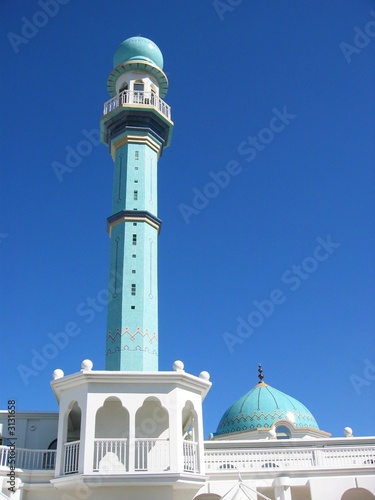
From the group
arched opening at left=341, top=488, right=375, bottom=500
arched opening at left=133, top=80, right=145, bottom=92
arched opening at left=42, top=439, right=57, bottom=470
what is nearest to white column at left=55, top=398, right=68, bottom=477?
arched opening at left=42, top=439, right=57, bottom=470

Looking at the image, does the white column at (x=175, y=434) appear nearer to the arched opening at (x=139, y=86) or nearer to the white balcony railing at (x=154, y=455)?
the white balcony railing at (x=154, y=455)

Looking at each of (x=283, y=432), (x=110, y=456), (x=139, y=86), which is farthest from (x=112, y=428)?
(x=139, y=86)

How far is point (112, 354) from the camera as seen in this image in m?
17.7

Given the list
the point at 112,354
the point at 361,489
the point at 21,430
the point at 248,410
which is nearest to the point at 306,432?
the point at 248,410

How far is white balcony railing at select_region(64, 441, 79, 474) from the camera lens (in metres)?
13.7

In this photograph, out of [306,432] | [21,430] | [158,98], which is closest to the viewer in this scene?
[21,430]

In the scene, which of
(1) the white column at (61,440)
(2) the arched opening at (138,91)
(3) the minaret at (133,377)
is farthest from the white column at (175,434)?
(2) the arched opening at (138,91)

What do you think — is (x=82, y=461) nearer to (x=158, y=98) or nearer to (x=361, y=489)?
(x=361, y=489)

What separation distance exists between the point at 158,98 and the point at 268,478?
15096 millimetres

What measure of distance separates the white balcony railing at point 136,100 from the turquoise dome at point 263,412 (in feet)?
44.6

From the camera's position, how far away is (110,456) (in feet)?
45.1

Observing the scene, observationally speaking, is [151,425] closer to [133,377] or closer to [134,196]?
[133,377]

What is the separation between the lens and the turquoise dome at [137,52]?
24.1 m

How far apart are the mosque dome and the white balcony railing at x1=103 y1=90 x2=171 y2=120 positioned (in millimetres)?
13582
